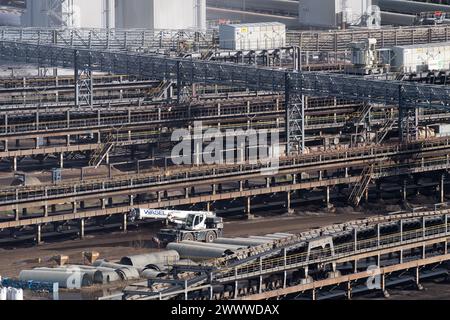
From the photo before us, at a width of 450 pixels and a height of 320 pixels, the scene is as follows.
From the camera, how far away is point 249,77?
67.9 metres

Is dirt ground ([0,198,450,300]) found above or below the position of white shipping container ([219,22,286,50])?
below

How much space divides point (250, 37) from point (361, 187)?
2130 centimetres

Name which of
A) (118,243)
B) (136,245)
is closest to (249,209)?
(118,243)

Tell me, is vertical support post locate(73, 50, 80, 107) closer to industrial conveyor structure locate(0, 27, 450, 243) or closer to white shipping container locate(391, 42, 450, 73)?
industrial conveyor structure locate(0, 27, 450, 243)

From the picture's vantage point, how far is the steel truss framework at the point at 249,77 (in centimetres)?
6112

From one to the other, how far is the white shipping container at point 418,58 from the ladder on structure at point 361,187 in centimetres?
1307

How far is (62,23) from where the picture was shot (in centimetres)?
8969

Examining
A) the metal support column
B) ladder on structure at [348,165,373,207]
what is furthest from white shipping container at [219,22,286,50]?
ladder on structure at [348,165,373,207]

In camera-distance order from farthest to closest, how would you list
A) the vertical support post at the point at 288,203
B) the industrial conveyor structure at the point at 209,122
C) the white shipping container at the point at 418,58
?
the white shipping container at the point at 418,58
the vertical support post at the point at 288,203
the industrial conveyor structure at the point at 209,122

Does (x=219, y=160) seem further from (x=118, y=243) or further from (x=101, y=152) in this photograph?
(x=118, y=243)

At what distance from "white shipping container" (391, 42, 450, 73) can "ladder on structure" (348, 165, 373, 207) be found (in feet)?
42.9

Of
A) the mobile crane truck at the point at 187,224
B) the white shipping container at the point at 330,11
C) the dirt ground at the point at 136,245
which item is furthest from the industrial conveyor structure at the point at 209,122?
the white shipping container at the point at 330,11

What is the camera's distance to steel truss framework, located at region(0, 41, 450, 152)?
61.1 meters

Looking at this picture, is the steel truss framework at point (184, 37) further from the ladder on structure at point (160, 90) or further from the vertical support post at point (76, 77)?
the vertical support post at point (76, 77)
